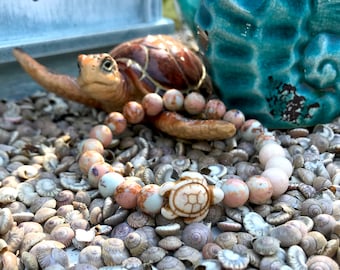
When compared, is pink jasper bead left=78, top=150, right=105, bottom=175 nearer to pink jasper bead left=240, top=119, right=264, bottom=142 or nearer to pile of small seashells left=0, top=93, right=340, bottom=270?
pile of small seashells left=0, top=93, right=340, bottom=270

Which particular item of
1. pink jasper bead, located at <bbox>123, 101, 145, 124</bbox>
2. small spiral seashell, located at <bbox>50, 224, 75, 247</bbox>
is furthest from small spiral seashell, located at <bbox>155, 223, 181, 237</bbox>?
pink jasper bead, located at <bbox>123, 101, 145, 124</bbox>

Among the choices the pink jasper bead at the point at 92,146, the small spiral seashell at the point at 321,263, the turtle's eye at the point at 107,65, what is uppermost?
the turtle's eye at the point at 107,65

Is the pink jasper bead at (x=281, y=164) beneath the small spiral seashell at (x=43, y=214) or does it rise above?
above

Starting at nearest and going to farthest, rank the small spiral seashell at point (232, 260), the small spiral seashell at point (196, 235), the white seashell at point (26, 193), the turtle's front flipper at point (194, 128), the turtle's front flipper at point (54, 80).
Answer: the small spiral seashell at point (232, 260) < the small spiral seashell at point (196, 235) < the white seashell at point (26, 193) < the turtle's front flipper at point (194, 128) < the turtle's front flipper at point (54, 80)

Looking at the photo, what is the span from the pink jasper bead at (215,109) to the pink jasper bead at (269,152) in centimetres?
20

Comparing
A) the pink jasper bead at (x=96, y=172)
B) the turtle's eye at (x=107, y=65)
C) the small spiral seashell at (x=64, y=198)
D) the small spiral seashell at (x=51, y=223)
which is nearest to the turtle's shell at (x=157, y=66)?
the turtle's eye at (x=107, y=65)

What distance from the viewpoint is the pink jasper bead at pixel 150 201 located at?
4.22 ft

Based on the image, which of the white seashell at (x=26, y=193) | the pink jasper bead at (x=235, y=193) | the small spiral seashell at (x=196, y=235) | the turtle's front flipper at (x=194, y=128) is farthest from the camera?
the turtle's front flipper at (x=194, y=128)

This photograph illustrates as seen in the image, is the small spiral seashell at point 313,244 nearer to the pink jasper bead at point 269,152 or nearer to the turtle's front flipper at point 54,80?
the pink jasper bead at point 269,152

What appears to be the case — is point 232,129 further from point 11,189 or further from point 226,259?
point 11,189

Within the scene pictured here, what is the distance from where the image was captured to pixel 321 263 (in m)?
1.15

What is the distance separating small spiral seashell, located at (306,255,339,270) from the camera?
1.14m

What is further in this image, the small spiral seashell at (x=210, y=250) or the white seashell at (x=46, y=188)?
the white seashell at (x=46, y=188)

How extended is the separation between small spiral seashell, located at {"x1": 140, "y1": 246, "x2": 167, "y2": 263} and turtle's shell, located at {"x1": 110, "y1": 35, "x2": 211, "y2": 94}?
2.28 feet
